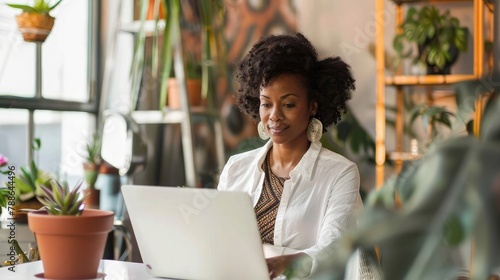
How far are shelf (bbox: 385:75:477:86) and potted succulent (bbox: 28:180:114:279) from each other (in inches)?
88.4

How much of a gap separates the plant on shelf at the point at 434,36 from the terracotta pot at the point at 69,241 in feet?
7.55

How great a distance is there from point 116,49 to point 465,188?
12.3ft

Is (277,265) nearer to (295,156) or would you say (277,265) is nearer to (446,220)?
(295,156)

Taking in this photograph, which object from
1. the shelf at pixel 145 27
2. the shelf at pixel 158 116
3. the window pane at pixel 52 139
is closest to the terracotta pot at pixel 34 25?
the window pane at pixel 52 139

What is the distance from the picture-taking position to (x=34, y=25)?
336 cm

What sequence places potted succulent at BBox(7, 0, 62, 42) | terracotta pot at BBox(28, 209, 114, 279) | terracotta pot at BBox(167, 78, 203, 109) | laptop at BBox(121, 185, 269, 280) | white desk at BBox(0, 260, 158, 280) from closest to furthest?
laptop at BBox(121, 185, 269, 280)
terracotta pot at BBox(28, 209, 114, 279)
white desk at BBox(0, 260, 158, 280)
potted succulent at BBox(7, 0, 62, 42)
terracotta pot at BBox(167, 78, 203, 109)

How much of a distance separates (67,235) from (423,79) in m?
2.35

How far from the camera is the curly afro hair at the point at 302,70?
92.4 inches

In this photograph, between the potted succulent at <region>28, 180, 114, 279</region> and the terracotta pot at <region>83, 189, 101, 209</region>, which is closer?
the potted succulent at <region>28, 180, 114, 279</region>

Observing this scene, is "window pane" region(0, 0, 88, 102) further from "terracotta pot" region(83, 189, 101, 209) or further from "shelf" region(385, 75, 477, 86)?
"shelf" region(385, 75, 477, 86)

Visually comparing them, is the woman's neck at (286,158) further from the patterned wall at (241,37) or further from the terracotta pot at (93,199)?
the patterned wall at (241,37)

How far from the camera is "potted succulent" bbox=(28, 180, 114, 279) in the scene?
163 cm

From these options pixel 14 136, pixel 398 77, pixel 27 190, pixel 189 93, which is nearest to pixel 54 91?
pixel 14 136

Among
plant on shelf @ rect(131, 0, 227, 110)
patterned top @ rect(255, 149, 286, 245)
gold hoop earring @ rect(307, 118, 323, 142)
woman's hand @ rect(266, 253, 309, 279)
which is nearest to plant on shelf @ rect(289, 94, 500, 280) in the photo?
woman's hand @ rect(266, 253, 309, 279)
